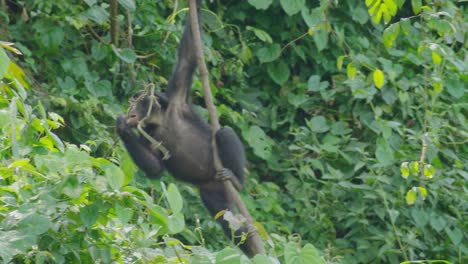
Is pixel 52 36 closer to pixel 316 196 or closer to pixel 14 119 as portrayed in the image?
pixel 316 196

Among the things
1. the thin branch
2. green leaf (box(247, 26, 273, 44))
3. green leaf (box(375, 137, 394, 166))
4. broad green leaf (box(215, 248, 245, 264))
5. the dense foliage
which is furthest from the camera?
green leaf (box(247, 26, 273, 44))

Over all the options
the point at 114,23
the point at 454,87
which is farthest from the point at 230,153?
the point at 454,87

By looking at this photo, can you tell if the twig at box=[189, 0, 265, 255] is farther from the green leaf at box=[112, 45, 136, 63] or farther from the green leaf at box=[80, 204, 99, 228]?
the green leaf at box=[112, 45, 136, 63]

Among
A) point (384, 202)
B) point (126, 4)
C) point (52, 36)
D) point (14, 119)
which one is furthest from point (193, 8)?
point (384, 202)

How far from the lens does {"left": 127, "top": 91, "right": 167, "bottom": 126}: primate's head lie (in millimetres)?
7414

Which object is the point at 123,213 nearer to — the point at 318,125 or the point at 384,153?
the point at 384,153

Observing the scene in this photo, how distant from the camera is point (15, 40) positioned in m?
9.46

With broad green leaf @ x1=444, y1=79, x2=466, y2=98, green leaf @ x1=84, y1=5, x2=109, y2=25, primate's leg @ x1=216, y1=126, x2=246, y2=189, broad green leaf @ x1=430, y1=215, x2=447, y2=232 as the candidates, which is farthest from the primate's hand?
broad green leaf @ x1=444, y1=79, x2=466, y2=98

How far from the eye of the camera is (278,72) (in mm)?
10773

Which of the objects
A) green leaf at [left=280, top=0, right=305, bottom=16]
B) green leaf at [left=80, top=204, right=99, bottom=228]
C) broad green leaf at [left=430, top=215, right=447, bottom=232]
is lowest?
broad green leaf at [left=430, top=215, right=447, bottom=232]

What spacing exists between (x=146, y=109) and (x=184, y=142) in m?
0.49

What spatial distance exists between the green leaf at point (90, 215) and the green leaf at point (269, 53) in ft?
20.2

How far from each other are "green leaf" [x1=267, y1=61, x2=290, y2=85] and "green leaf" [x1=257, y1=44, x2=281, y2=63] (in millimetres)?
201

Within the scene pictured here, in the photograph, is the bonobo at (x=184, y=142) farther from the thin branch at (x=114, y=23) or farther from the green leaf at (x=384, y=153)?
the green leaf at (x=384, y=153)
